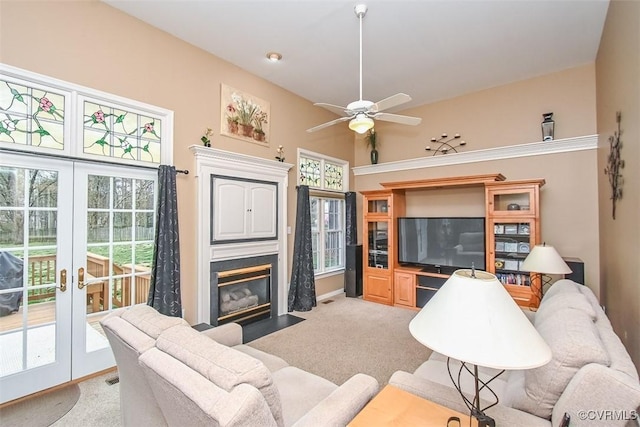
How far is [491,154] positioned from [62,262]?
5.78m

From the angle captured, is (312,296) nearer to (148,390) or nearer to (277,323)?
(277,323)

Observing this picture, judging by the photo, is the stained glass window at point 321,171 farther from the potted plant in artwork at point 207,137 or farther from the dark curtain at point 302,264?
the potted plant in artwork at point 207,137

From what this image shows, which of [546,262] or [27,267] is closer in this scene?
[27,267]

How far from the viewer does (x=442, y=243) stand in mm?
5086

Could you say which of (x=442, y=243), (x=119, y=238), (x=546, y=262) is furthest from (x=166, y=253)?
(x=442, y=243)

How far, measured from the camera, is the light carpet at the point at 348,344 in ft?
10.2

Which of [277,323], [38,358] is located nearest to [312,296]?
[277,323]

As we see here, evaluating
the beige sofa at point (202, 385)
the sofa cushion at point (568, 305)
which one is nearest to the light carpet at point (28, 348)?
the beige sofa at point (202, 385)

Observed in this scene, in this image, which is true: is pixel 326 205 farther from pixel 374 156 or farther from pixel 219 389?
pixel 219 389

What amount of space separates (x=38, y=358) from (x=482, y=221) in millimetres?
5488

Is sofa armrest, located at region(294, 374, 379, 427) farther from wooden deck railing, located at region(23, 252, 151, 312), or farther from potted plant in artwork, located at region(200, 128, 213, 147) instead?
potted plant in artwork, located at region(200, 128, 213, 147)

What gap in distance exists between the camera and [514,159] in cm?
479

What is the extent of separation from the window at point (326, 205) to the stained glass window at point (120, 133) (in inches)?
94.4

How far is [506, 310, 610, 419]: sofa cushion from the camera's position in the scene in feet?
4.24
